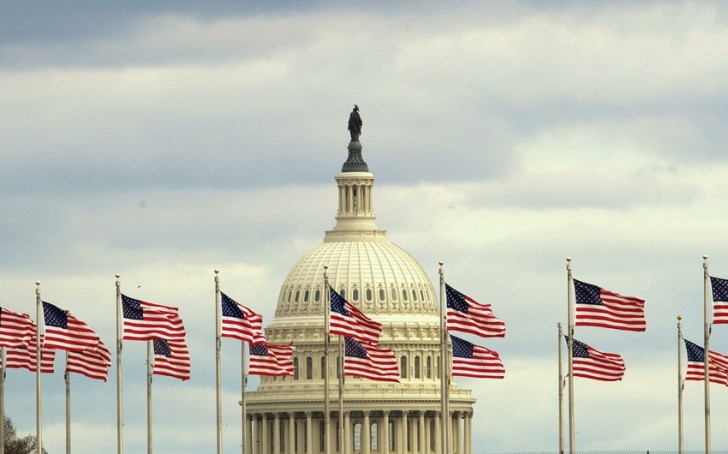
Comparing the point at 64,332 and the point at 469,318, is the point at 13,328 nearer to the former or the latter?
the point at 64,332

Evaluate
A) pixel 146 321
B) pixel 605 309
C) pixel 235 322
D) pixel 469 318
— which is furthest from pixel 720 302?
pixel 146 321

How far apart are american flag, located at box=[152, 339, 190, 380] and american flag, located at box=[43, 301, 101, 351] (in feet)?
14.0

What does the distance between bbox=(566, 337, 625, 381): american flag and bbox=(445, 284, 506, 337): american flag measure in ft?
17.4

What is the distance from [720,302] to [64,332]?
32670mm

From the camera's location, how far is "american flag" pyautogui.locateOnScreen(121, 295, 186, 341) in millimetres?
194750

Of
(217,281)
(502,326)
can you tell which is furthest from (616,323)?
(217,281)

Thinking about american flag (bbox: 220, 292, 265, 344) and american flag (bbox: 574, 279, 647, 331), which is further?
american flag (bbox: 220, 292, 265, 344)

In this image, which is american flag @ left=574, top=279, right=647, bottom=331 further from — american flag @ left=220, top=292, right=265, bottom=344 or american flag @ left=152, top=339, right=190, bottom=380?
american flag @ left=152, top=339, right=190, bottom=380

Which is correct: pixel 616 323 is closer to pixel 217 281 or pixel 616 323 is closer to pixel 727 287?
pixel 727 287

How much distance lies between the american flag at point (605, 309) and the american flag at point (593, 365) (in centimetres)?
479

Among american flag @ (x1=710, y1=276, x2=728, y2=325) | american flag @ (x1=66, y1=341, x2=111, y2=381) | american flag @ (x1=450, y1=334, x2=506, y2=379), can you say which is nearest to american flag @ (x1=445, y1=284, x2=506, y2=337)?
american flag @ (x1=450, y1=334, x2=506, y2=379)

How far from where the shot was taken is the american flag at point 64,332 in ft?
638

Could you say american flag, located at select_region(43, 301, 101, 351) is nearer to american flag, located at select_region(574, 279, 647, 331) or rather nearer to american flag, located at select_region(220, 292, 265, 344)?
american flag, located at select_region(220, 292, 265, 344)

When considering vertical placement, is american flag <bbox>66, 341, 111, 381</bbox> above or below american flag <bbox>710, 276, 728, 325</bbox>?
below
